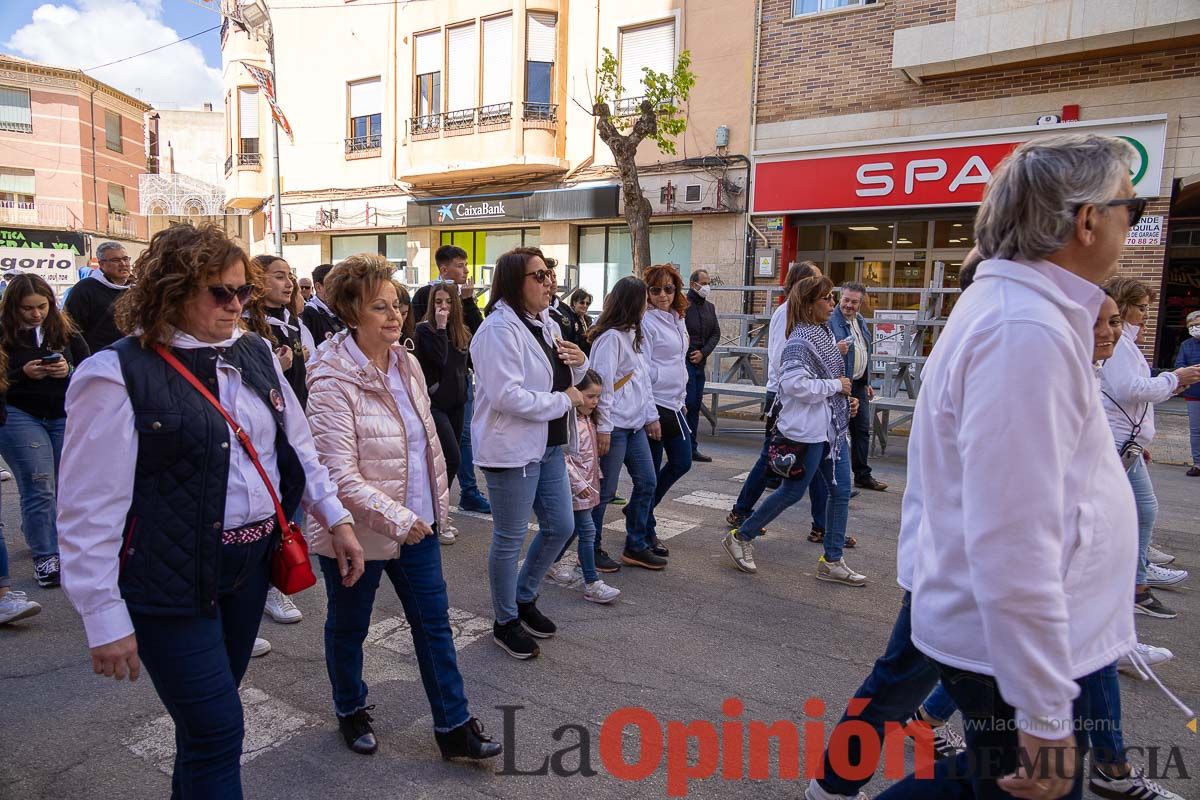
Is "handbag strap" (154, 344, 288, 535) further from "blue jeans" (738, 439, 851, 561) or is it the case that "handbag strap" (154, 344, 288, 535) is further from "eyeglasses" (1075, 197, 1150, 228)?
"blue jeans" (738, 439, 851, 561)

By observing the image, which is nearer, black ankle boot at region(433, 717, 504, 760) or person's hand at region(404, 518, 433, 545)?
person's hand at region(404, 518, 433, 545)

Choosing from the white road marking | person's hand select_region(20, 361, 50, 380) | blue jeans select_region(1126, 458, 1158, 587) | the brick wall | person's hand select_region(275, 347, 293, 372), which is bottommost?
the white road marking

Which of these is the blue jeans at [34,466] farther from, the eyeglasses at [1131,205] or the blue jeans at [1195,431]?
the blue jeans at [1195,431]

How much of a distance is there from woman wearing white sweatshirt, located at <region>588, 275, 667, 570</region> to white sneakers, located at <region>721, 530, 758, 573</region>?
0.46 m

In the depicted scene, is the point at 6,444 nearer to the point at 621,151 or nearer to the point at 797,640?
the point at 797,640

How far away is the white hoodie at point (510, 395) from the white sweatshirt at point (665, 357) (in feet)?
6.18

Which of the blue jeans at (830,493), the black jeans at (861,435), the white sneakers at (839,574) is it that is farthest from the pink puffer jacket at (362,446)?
the black jeans at (861,435)

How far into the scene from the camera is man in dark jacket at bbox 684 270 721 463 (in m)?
8.77

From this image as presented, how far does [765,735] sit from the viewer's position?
3.21 m

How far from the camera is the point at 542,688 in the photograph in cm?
355

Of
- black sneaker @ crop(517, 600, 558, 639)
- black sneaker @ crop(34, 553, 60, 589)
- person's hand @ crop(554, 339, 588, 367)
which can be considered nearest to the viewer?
person's hand @ crop(554, 339, 588, 367)

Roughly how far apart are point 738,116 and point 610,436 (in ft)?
39.7

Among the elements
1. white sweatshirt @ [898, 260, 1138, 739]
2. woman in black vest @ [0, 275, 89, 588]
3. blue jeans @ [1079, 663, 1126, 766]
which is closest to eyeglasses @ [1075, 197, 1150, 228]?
Answer: white sweatshirt @ [898, 260, 1138, 739]

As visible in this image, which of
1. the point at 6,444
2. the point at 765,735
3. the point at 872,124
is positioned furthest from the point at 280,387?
the point at 872,124
